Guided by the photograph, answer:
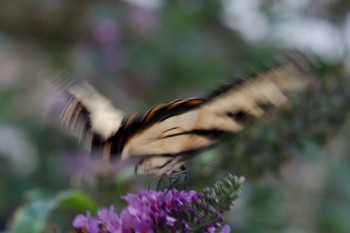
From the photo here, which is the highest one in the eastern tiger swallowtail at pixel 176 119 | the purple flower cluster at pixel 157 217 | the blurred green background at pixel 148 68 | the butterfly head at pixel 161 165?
the blurred green background at pixel 148 68

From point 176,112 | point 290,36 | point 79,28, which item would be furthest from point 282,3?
point 176,112

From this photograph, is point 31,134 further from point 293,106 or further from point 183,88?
point 293,106

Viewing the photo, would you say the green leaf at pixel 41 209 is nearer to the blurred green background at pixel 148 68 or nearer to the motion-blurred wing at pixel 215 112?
the motion-blurred wing at pixel 215 112

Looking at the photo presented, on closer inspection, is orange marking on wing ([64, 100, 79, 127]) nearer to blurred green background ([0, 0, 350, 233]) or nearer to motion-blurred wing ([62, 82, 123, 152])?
motion-blurred wing ([62, 82, 123, 152])

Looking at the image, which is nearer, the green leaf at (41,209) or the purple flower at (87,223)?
the purple flower at (87,223)

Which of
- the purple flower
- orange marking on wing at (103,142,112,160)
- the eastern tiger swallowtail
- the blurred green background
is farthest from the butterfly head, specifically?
the blurred green background

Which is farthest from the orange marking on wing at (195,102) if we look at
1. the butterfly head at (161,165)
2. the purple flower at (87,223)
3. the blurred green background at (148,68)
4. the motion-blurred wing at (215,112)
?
the blurred green background at (148,68)
